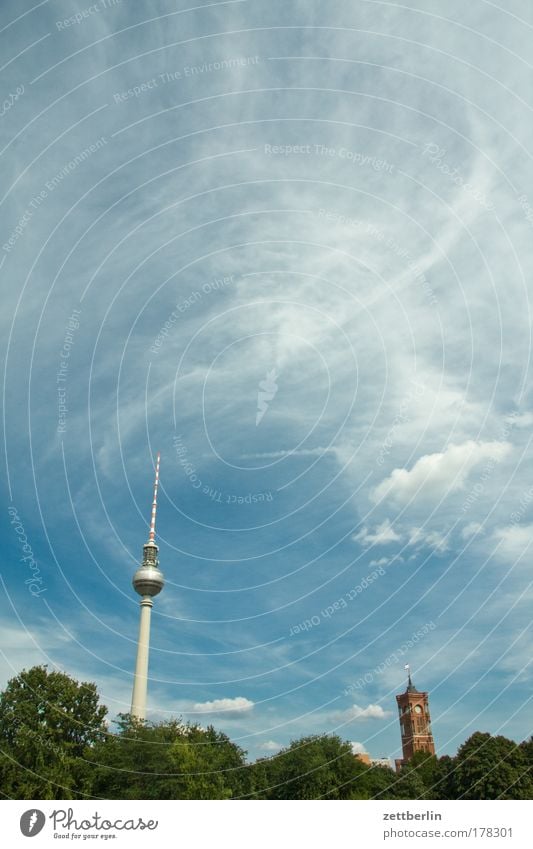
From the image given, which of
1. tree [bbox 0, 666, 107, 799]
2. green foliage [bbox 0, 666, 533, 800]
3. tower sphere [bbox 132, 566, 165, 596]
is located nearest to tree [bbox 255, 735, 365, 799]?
green foliage [bbox 0, 666, 533, 800]

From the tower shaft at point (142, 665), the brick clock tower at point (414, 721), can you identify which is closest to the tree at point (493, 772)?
the tower shaft at point (142, 665)

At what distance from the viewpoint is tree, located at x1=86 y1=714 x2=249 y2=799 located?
183ft

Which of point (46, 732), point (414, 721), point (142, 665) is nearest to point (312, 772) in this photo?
point (46, 732)

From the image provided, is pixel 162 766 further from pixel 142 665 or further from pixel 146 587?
pixel 146 587

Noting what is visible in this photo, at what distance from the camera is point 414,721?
164 m

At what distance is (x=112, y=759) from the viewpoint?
63.7 metres

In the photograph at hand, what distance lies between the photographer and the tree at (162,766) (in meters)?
55.7

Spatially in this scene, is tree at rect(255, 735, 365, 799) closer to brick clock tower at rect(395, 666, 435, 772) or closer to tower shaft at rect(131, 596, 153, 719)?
tower shaft at rect(131, 596, 153, 719)

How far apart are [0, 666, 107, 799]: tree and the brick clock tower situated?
348 feet

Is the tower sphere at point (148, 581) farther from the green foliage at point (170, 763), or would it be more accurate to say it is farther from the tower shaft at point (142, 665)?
the green foliage at point (170, 763)
